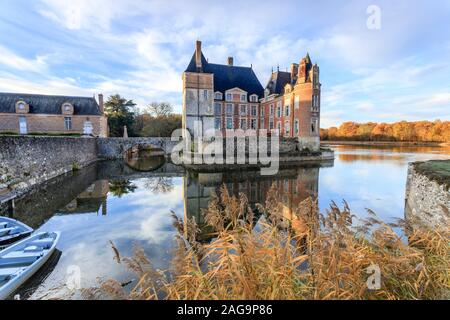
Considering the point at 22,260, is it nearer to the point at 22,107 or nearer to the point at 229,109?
the point at 229,109

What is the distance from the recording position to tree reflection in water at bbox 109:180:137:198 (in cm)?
1126

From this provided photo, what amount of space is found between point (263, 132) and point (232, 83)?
7834 mm

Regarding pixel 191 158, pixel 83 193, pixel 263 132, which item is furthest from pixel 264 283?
pixel 263 132

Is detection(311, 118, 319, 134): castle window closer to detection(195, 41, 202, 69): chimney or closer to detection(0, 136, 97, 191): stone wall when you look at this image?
detection(195, 41, 202, 69): chimney

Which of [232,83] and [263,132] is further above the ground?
[232,83]

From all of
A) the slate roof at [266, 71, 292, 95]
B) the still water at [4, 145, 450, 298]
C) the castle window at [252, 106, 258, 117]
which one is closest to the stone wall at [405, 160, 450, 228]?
the still water at [4, 145, 450, 298]

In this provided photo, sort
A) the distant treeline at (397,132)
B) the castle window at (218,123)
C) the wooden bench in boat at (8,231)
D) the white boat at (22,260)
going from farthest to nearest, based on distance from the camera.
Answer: the distant treeline at (397,132)
the castle window at (218,123)
the wooden bench in boat at (8,231)
the white boat at (22,260)

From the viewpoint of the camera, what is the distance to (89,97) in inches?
1069

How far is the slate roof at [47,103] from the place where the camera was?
2453cm

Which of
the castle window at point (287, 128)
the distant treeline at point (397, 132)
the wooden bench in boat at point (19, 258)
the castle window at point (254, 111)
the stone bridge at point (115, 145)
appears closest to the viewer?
the wooden bench in boat at point (19, 258)

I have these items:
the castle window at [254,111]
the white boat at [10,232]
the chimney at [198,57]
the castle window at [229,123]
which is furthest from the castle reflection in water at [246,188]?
the castle window at [254,111]

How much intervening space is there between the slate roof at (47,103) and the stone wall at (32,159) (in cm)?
1165

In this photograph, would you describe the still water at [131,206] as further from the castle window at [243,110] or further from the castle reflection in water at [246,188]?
the castle window at [243,110]

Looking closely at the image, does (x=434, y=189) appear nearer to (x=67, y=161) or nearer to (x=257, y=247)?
(x=257, y=247)
